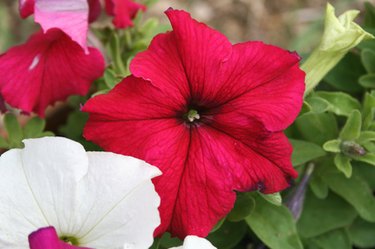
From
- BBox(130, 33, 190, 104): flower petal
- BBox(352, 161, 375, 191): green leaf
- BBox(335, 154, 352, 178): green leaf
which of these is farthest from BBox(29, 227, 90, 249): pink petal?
BBox(352, 161, 375, 191): green leaf

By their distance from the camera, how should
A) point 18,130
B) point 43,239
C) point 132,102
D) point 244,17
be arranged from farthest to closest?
point 244,17 → point 18,130 → point 132,102 → point 43,239

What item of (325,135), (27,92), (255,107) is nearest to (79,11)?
(27,92)

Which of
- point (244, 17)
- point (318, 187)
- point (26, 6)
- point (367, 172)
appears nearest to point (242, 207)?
point (318, 187)

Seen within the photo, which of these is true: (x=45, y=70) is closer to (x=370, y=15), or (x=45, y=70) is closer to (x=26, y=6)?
(x=26, y=6)

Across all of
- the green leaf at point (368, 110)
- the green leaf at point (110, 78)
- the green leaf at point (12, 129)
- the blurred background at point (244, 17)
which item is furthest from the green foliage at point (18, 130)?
the blurred background at point (244, 17)

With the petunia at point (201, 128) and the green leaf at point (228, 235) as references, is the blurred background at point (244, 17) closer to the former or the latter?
the green leaf at point (228, 235)

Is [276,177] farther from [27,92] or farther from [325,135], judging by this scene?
[27,92]

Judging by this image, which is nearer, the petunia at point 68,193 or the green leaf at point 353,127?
the petunia at point 68,193
